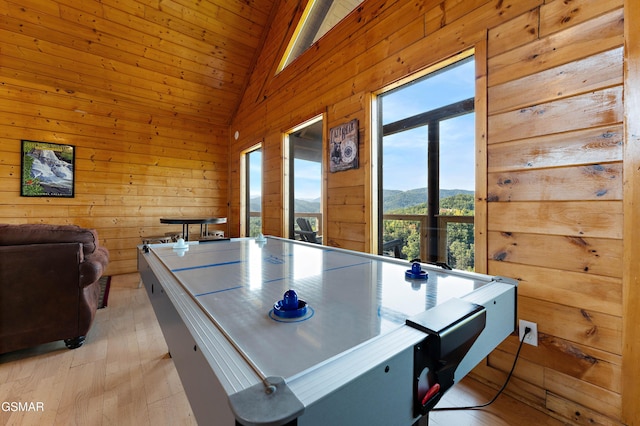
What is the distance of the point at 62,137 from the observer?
381 centimetres

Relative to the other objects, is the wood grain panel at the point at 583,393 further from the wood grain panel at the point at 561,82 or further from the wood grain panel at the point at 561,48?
the wood grain panel at the point at 561,48

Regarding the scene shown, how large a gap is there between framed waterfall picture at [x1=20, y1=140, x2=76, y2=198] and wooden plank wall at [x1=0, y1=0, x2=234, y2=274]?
0.07m

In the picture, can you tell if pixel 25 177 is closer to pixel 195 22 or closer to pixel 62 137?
pixel 62 137

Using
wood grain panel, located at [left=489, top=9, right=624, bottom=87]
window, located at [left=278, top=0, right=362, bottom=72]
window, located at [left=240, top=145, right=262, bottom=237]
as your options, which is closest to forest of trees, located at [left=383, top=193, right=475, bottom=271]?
wood grain panel, located at [left=489, top=9, right=624, bottom=87]

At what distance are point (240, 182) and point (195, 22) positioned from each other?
2.32 m

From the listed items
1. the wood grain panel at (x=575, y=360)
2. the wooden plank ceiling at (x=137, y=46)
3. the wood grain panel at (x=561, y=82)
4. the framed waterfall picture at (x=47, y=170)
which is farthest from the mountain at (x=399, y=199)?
the framed waterfall picture at (x=47, y=170)

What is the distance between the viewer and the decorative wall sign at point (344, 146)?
2.49 meters

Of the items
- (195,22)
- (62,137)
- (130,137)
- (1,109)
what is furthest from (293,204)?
(1,109)

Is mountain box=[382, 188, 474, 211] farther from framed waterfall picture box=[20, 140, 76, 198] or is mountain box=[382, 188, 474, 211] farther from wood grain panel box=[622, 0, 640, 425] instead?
A: framed waterfall picture box=[20, 140, 76, 198]

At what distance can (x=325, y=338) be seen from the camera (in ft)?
1.95

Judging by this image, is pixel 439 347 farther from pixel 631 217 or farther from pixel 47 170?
pixel 47 170

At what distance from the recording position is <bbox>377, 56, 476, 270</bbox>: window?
2.27m

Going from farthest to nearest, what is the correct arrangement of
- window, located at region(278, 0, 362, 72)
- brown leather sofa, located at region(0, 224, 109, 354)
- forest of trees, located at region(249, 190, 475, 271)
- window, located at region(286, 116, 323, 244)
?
1. window, located at region(286, 116, 323, 244)
2. window, located at region(278, 0, 362, 72)
3. forest of trees, located at region(249, 190, 475, 271)
4. brown leather sofa, located at region(0, 224, 109, 354)

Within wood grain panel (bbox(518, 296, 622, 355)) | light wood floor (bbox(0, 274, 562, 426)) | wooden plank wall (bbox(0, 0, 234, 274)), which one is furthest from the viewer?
wooden plank wall (bbox(0, 0, 234, 274))
